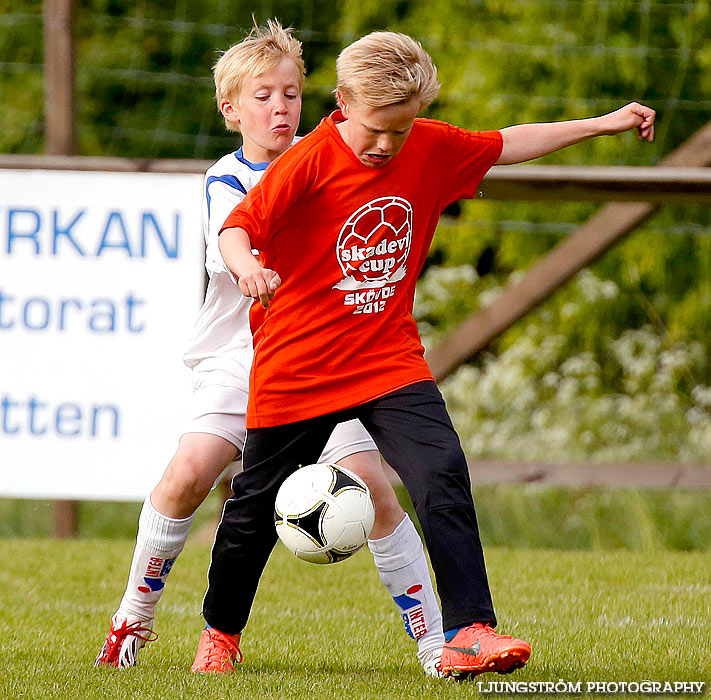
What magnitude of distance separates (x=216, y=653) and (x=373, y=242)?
1217 mm

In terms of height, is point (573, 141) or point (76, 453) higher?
point (573, 141)

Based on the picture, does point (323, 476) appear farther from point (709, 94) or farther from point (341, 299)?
point (709, 94)

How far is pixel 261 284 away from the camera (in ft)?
9.66

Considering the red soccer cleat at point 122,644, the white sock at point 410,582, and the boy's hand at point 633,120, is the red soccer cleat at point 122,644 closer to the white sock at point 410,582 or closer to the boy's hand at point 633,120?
the white sock at point 410,582

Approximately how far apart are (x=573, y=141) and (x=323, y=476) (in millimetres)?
1148

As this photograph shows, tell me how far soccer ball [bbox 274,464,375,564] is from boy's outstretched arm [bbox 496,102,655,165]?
3.30ft

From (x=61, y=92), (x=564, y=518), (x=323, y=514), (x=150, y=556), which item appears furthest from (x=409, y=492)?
(x=564, y=518)

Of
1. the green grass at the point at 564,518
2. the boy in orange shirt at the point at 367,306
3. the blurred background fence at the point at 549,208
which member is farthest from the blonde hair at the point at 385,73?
the blurred background fence at the point at 549,208

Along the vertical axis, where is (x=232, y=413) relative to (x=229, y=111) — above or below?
below

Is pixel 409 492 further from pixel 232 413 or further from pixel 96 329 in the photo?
pixel 96 329

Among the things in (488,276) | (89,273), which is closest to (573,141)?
(89,273)

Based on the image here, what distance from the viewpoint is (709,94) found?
9.93 meters

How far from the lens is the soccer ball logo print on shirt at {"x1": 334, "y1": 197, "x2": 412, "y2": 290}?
3.32 m

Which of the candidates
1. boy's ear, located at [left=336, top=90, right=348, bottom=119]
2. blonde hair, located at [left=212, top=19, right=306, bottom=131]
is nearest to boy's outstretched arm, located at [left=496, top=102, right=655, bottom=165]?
boy's ear, located at [left=336, top=90, right=348, bottom=119]
